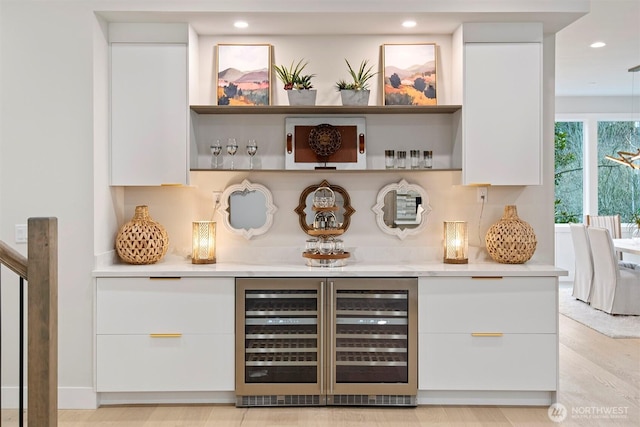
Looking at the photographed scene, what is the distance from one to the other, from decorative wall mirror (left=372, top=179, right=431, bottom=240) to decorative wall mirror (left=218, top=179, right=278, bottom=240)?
0.72 m

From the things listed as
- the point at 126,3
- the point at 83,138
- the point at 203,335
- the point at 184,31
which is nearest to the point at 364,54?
the point at 184,31

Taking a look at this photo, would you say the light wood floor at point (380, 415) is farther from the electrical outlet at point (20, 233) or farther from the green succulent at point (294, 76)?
the green succulent at point (294, 76)

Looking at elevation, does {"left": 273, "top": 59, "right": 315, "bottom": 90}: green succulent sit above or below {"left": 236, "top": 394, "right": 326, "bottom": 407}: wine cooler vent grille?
above

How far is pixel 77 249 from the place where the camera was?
328 cm

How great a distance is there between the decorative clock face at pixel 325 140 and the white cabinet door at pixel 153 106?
0.82 m

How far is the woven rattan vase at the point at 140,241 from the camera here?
3424mm

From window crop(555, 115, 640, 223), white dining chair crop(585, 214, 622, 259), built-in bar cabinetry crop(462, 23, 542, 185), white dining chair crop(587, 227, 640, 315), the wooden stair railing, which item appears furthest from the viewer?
window crop(555, 115, 640, 223)

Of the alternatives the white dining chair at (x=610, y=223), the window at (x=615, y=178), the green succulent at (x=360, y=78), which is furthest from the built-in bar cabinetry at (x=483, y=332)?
the window at (x=615, y=178)

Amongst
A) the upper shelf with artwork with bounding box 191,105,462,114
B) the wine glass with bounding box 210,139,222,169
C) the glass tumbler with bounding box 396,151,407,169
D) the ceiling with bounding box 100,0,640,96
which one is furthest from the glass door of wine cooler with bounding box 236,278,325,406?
the ceiling with bounding box 100,0,640,96

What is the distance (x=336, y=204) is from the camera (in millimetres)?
3729

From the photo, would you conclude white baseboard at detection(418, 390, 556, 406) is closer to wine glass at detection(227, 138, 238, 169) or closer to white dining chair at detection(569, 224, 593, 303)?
wine glass at detection(227, 138, 238, 169)

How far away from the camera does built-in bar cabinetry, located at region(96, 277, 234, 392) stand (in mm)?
3232

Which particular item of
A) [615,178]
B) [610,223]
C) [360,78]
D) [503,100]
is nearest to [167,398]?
[360,78]

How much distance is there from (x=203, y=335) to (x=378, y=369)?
1044 millimetres
